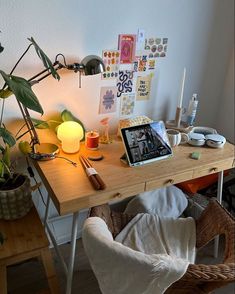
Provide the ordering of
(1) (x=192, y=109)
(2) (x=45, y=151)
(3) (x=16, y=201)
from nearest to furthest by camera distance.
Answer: (3) (x=16, y=201) → (2) (x=45, y=151) → (1) (x=192, y=109)

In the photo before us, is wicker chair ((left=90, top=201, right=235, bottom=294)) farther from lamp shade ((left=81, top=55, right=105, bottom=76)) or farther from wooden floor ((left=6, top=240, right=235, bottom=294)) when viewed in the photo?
lamp shade ((left=81, top=55, right=105, bottom=76))

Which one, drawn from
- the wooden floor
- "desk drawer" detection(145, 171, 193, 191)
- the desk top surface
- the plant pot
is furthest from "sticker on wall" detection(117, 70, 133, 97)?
the wooden floor

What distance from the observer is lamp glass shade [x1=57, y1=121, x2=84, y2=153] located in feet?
4.51

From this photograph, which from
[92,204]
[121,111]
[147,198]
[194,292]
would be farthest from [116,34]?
[194,292]

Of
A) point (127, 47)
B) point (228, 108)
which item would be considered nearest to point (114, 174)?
point (127, 47)

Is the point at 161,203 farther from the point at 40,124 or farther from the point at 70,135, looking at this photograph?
the point at 40,124

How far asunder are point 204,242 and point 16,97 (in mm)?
1006

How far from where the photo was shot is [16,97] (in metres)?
0.95

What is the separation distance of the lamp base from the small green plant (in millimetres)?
124

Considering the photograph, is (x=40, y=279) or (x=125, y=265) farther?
(x=40, y=279)

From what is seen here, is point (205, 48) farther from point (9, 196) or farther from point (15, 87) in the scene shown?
point (9, 196)

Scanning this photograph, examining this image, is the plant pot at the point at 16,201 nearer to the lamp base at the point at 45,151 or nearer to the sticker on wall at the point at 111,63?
the lamp base at the point at 45,151

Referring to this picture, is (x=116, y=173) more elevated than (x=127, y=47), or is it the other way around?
(x=127, y=47)

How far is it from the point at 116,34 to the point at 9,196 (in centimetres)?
95
